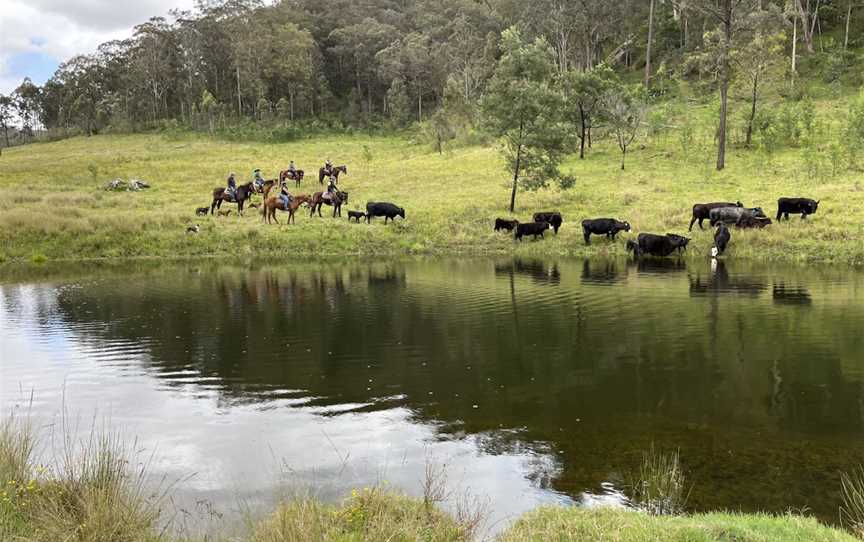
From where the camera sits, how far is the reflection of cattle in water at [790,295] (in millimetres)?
18875

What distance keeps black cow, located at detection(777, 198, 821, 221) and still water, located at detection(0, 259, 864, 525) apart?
904cm

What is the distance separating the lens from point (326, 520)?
244 inches

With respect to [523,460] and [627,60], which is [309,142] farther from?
[523,460]

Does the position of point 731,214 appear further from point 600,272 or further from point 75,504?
point 75,504

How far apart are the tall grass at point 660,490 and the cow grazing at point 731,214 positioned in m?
26.0

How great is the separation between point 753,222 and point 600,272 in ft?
32.8

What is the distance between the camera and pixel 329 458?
8820 millimetres

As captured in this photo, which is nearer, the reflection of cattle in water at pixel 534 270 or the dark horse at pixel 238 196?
the reflection of cattle in water at pixel 534 270

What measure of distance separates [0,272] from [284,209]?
14.1 metres

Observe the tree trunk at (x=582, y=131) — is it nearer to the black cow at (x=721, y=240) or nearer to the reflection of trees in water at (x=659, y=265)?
the black cow at (x=721, y=240)

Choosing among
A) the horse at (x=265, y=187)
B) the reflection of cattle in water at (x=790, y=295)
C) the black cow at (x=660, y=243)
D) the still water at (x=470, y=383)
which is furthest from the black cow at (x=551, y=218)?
the horse at (x=265, y=187)

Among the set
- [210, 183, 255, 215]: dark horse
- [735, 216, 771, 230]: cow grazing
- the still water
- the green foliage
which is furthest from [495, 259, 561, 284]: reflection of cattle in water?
[210, 183, 255, 215]: dark horse

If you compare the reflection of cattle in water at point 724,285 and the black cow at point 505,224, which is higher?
the black cow at point 505,224

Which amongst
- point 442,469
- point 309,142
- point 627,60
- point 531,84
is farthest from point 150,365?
point 627,60
